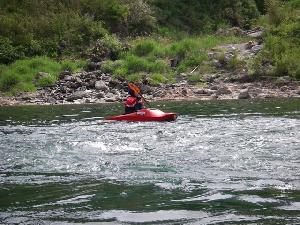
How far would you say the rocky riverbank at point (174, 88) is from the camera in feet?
77.2

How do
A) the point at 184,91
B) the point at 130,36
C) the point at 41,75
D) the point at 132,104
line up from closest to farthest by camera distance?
the point at 132,104 < the point at 184,91 < the point at 41,75 < the point at 130,36

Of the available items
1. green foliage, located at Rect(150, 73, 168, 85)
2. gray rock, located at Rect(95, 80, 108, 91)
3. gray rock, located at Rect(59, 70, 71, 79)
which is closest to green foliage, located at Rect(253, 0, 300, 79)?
green foliage, located at Rect(150, 73, 168, 85)

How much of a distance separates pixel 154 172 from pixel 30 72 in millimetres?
21266

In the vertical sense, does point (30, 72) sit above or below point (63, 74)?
above

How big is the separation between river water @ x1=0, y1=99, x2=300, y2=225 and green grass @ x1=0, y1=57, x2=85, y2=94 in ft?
40.4

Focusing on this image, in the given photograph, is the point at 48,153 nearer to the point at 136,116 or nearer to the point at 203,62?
the point at 136,116

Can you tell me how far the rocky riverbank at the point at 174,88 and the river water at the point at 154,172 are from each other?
8.74m

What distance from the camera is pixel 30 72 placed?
28.0 meters

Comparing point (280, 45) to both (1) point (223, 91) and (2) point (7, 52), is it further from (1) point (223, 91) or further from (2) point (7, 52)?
(2) point (7, 52)

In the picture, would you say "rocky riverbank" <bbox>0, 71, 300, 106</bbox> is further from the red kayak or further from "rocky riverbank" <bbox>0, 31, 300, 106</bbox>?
the red kayak

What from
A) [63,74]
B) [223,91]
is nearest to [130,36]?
[63,74]

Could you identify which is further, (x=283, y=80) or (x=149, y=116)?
(x=283, y=80)

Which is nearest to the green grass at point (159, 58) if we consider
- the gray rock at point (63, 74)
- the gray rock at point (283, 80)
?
the gray rock at point (63, 74)

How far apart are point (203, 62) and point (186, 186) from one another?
22.0 metres
